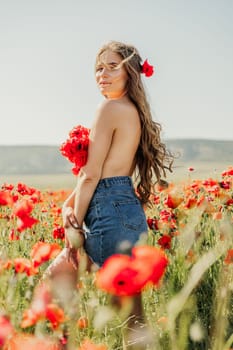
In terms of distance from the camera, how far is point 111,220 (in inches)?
93.7

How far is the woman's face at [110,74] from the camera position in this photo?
8.46 ft

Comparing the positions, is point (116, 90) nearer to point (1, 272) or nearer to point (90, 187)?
point (90, 187)

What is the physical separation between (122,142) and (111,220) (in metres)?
0.36

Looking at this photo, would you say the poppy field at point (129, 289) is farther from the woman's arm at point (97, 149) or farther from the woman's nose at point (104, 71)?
the woman's nose at point (104, 71)

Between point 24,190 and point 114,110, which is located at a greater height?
point 114,110

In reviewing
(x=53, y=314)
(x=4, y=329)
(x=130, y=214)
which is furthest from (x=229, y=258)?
(x=4, y=329)

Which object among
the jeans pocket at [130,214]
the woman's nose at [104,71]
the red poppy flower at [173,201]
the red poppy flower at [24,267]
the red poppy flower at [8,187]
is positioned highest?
the woman's nose at [104,71]

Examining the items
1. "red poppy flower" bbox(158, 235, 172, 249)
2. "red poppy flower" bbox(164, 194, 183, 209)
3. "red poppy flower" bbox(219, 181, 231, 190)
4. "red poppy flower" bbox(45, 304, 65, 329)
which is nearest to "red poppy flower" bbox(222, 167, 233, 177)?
"red poppy flower" bbox(219, 181, 231, 190)

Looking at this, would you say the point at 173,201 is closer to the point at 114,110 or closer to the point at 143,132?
the point at 143,132

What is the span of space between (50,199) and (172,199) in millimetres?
2103

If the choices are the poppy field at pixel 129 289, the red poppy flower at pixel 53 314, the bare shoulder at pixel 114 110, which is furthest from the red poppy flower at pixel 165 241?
the red poppy flower at pixel 53 314

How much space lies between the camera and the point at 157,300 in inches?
121

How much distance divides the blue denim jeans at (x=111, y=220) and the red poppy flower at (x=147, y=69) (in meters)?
0.55

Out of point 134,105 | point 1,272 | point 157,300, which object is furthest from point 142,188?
point 1,272
